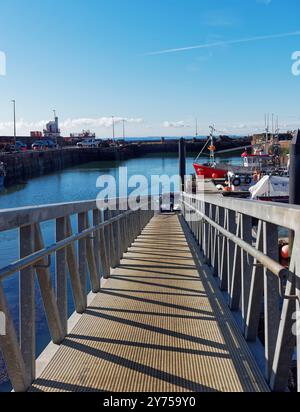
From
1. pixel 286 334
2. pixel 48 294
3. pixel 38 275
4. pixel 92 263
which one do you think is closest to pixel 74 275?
pixel 92 263

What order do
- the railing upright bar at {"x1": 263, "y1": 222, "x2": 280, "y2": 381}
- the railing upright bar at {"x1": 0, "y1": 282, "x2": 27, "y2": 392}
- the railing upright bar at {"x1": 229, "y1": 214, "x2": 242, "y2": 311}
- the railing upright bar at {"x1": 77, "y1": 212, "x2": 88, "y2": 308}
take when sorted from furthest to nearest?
the railing upright bar at {"x1": 77, "y1": 212, "x2": 88, "y2": 308}
the railing upright bar at {"x1": 229, "y1": 214, "x2": 242, "y2": 311}
the railing upright bar at {"x1": 263, "y1": 222, "x2": 280, "y2": 381}
the railing upright bar at {"x1": 0, "y1": 282, "x2": 27, "y2": 392}

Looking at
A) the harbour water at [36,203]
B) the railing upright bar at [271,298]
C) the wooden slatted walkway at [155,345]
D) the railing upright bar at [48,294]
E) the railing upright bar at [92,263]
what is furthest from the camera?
the harbour water at [36,203]

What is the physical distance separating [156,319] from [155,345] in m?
0.66

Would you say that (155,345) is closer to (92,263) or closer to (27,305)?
(27,305)

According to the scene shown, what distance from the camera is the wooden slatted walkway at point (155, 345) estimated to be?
3078 mm

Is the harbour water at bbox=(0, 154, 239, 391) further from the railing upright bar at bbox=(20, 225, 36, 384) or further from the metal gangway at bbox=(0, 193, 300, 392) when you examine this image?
the railing upright bar at bbox=(20, 225, 36, 384)

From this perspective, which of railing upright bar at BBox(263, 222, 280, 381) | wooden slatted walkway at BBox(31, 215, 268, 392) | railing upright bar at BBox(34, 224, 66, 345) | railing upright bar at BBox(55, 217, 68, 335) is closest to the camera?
railing upright bar at BBox(263, 222, 280, 381)

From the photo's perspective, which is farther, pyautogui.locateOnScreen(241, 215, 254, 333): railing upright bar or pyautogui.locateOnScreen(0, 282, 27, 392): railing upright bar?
pyautogui.locateOnScreen(241, 215, 254, 333): railing upright bar

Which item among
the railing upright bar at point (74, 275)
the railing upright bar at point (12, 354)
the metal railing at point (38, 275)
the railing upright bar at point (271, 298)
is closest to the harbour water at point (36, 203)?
the railing upright bar at point (74, 275)

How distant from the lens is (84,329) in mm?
4176

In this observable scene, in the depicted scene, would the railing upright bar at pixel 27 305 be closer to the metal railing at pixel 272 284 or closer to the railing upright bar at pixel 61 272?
the railing upright bar at pixel 61 272

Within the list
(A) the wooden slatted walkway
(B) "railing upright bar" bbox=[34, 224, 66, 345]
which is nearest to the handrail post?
(A) the wooden slatted walkway

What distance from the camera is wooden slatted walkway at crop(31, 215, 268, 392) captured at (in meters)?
3.08

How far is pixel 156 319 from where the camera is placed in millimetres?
4395
